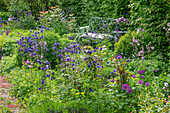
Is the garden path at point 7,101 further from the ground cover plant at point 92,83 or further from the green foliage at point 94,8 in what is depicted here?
the green foliage at point 94,8

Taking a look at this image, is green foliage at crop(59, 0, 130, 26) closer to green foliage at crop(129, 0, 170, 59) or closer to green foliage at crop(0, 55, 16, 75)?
green foliage at crop(129, 0, 170, 59)

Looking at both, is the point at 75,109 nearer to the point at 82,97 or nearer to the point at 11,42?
the point at 82,97

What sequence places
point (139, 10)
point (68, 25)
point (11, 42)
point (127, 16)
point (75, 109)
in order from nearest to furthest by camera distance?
1. point (75, 109)
2. point (139, 10)
3. point (11, 42)
4. point (127, 16)
5. point (68, 25)

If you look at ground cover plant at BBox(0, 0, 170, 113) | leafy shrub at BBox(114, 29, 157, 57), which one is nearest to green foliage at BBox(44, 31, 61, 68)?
ground cover plant at BBox(0, 0, 170, 113)

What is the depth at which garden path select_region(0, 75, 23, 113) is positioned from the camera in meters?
3.21

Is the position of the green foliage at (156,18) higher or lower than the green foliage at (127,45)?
higher

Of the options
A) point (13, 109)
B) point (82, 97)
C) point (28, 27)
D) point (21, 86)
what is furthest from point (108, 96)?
point (28, 27)

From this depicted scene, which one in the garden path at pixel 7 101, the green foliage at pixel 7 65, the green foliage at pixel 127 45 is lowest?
the garden path at pixel 7 101

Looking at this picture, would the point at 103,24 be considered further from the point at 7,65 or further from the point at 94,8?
the point at 7,65

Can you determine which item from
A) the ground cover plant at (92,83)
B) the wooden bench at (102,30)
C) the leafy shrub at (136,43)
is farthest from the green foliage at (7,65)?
the leafy shrub at (136,43)

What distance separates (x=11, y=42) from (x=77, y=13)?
457 cm

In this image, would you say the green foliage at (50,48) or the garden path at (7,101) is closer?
the garden path at (7,101)

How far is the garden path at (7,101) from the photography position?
321cm

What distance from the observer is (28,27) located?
9.22 m
